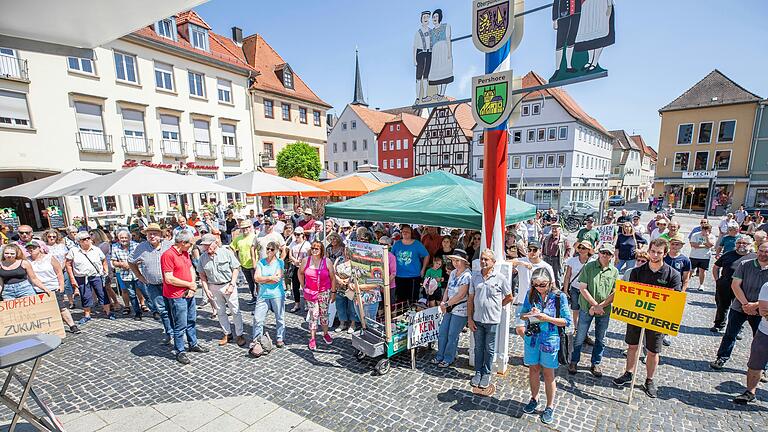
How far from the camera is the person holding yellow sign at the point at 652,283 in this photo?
405 centimetres

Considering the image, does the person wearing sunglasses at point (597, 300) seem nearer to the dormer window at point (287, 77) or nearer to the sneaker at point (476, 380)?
the sneaker at point (476, 380)

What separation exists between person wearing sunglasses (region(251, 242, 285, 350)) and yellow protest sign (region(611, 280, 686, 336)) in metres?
4.69

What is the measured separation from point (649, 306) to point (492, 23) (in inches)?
158

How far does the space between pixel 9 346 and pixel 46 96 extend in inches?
814

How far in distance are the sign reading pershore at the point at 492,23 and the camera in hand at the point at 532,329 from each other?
345 cm

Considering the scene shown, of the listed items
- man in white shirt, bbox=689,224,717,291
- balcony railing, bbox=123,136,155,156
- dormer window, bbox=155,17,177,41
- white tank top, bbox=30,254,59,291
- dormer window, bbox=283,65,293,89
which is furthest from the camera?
dormer window, bbox=283,65,293,89

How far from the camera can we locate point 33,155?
16.0 metres

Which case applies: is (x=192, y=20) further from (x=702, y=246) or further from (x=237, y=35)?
(x=702, y=246)

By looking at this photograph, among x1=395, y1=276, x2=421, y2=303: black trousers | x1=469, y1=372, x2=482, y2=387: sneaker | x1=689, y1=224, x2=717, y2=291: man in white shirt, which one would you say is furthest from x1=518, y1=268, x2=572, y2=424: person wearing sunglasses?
x1=689, y1=224, x2=717, y2=291: man in white shirt

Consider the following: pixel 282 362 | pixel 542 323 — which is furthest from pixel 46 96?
pixel 542 323

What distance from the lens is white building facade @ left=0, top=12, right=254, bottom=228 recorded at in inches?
631

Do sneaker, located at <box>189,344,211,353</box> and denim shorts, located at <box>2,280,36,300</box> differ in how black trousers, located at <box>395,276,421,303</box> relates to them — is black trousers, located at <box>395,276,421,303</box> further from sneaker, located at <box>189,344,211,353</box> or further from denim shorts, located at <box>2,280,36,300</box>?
denim shorts, located at <box>2,280,36,300</box>

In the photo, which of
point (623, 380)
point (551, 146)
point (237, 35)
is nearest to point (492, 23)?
point (623, 380)

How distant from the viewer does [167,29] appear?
70.0 feet
